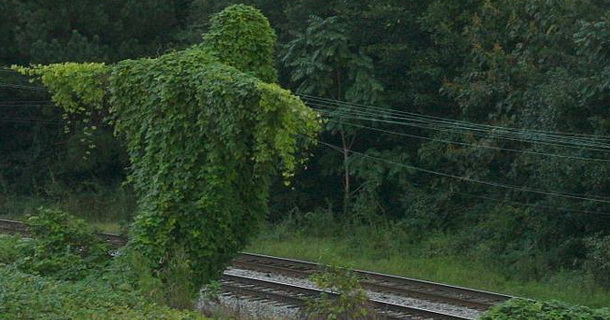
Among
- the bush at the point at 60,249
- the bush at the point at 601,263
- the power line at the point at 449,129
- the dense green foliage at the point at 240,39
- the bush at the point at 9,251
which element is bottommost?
the bush at the point at 601,263

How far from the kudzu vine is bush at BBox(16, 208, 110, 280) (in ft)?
4.21

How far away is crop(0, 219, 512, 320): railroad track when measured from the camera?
1712cm

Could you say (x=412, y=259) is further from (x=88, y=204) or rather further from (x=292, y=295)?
(x=88, y=204)

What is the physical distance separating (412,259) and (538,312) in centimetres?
1157

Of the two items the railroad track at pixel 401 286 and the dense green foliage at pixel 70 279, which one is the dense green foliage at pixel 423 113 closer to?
the dense green foliage at pixel 70 279

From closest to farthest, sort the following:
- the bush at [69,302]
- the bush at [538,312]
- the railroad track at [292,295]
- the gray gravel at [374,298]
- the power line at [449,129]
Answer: the bush at [69,302] < the bush at [538,312] < the railroad track at [292,295] < the gray gravel at [374,298] < the power line at [449,129]

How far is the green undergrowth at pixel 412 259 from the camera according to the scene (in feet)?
67.1

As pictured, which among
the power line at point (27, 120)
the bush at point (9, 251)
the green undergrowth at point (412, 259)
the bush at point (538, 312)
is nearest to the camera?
the bush at point (538, 312)

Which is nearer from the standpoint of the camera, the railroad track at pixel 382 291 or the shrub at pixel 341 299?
the shrub at pixel 341 299

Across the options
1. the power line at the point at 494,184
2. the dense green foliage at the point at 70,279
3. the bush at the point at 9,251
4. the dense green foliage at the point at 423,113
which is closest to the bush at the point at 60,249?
the dense green foliage at the point at 70,279

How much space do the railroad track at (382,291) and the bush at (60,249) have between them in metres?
3.19

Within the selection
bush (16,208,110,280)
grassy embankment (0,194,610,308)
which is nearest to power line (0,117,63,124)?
grassy embankment (0,194,610,308)

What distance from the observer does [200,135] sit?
14328 millimetres

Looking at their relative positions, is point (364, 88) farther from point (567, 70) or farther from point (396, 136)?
point (567, 70)
